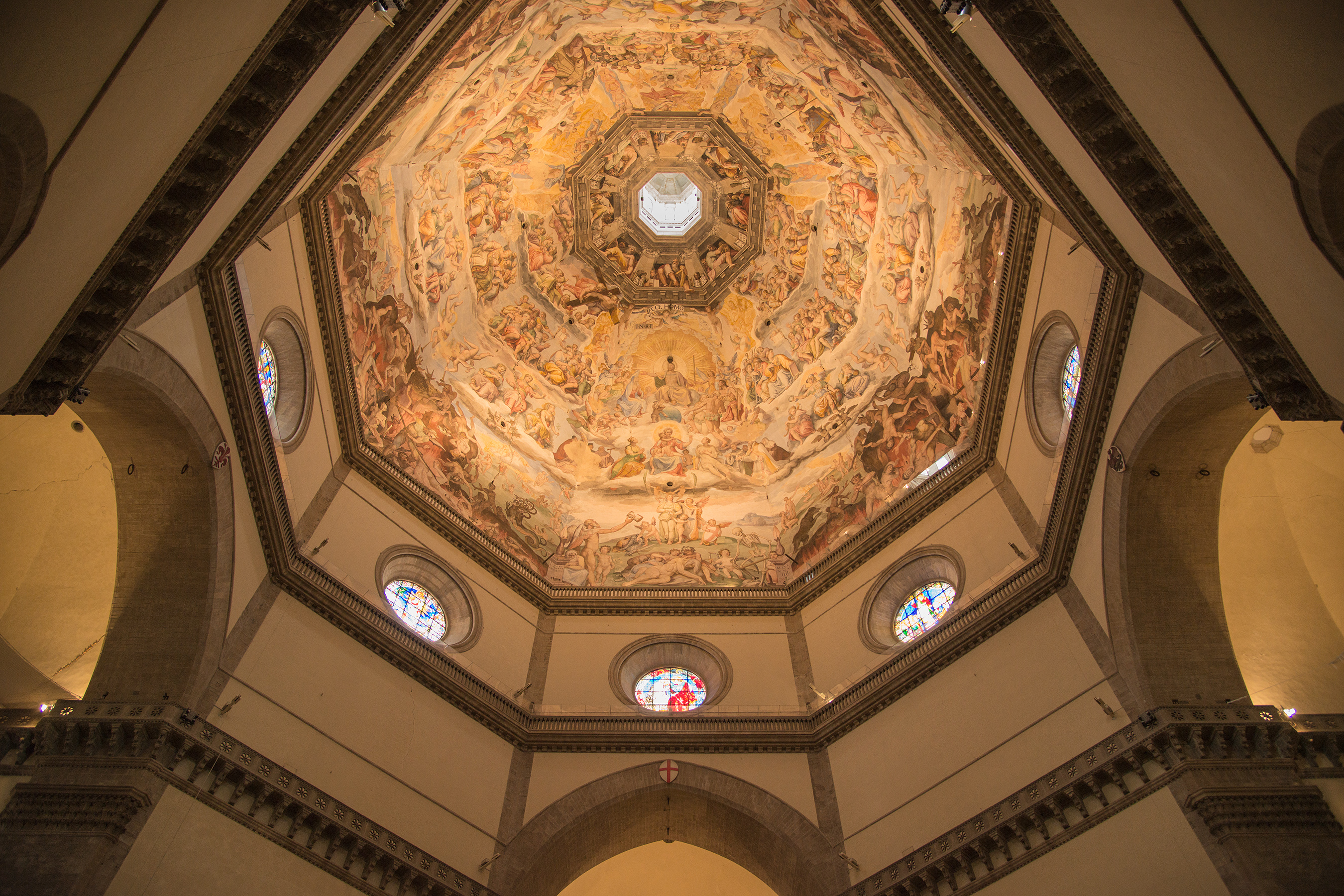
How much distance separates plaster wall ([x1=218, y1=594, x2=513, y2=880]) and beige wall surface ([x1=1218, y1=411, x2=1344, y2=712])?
12460 mm

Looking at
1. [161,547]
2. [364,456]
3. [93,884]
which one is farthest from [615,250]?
[93,884]

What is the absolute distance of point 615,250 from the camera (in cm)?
2598

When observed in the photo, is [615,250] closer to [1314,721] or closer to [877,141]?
[877,141]

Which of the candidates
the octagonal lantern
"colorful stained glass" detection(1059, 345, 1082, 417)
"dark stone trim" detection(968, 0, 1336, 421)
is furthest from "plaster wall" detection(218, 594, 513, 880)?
the octagonal lantern

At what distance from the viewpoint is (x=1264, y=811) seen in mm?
10570

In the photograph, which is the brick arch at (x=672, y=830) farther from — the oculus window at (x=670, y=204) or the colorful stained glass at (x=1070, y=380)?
the oculus window at (x=670, y=204)

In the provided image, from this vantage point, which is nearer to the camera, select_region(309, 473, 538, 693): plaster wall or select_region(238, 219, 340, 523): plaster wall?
select_region(238, 219, 340, 523): plaster wall

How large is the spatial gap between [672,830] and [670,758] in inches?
55.3

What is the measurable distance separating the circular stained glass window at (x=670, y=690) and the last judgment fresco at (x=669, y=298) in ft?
8.22

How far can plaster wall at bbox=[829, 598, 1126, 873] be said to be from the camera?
42.9ft

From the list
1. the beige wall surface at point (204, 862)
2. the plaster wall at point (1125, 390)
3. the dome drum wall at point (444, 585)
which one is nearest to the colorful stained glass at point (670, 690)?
the dome drum wall at point (444, 585)

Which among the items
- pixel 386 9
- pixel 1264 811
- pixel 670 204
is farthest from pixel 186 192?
pixel 670 204

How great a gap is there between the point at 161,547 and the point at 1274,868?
15.3 m

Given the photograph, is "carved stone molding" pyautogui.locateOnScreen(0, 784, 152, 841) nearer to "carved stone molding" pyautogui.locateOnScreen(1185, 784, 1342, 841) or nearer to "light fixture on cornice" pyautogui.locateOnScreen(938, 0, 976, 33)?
"carved stone molding" pyautogui.locateOnScreen(1185, 784, 1342, 841)
